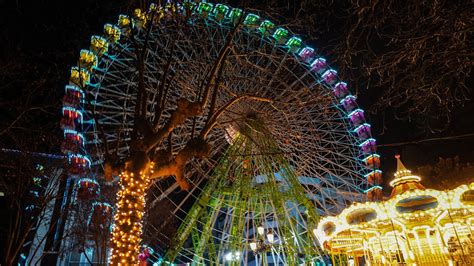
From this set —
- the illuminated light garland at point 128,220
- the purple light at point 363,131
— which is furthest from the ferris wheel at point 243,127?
the illuminated light garland at point 128,220

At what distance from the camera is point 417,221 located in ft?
32.0

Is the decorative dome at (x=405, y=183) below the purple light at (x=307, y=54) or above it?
below

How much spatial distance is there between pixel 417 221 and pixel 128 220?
7.44 m

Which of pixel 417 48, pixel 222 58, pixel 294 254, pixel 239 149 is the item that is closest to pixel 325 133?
pixel 239 149

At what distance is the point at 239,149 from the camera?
1667 centimetres

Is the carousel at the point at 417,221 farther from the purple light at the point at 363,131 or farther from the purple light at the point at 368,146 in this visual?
the purple light at the point at 363,131

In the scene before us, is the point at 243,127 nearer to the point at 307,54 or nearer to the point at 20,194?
the point at 307,54

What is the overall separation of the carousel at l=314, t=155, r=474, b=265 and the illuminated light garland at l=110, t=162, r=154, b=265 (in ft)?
20.1

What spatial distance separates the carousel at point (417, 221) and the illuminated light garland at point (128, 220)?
20.1 feet

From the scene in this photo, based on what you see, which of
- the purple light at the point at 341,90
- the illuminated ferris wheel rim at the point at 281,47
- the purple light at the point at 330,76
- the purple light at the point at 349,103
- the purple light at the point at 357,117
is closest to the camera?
the illuminated ferris wheel rim at the point at 281,47

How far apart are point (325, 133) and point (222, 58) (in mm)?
10693

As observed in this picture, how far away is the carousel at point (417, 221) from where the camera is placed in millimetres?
9047

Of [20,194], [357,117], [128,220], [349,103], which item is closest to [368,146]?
[357,117]

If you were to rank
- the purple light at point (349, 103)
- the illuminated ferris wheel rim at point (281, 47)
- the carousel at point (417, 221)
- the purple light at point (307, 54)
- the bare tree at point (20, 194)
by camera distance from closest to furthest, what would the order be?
the carousel at point (417, 221), the bare tree at point (20, 194), the illuminated ferris wheel rim at point (281, 47), the purple light at point (349, 103), the purple light at point (307, 54)
